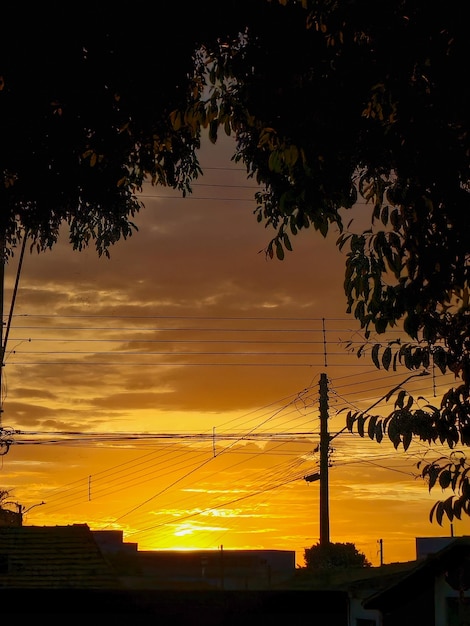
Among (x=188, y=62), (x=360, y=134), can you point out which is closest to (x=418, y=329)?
(x=360, y=134)

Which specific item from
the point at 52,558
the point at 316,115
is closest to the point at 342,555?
the point at 52,558

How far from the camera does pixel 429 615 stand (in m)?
19.0

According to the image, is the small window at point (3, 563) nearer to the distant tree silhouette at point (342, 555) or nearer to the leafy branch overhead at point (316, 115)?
the leafy branch overhead at point (316, 115)

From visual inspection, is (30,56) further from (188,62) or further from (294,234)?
(294,234)

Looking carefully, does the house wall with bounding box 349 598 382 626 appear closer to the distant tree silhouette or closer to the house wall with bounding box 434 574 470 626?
the house wall with bounding box 434 574 470 626

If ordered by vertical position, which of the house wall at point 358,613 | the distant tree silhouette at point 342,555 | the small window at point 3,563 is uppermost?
the distant tree silhouette at point 342,555

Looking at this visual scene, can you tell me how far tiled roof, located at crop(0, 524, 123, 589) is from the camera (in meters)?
27.8

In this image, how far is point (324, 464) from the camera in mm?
38500

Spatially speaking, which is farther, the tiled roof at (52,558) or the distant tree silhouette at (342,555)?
the distant tree silhouette at (342,555)

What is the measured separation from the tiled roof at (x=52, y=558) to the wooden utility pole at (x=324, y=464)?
10.3 metres

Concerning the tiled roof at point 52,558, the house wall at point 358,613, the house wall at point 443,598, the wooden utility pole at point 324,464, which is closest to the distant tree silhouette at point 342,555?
the wooden utility pole at point 324,464

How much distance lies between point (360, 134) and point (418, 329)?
2.88 metres

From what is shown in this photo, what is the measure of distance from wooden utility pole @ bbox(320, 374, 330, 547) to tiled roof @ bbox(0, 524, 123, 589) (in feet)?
33.7

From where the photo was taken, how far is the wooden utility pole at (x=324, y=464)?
36875mm
